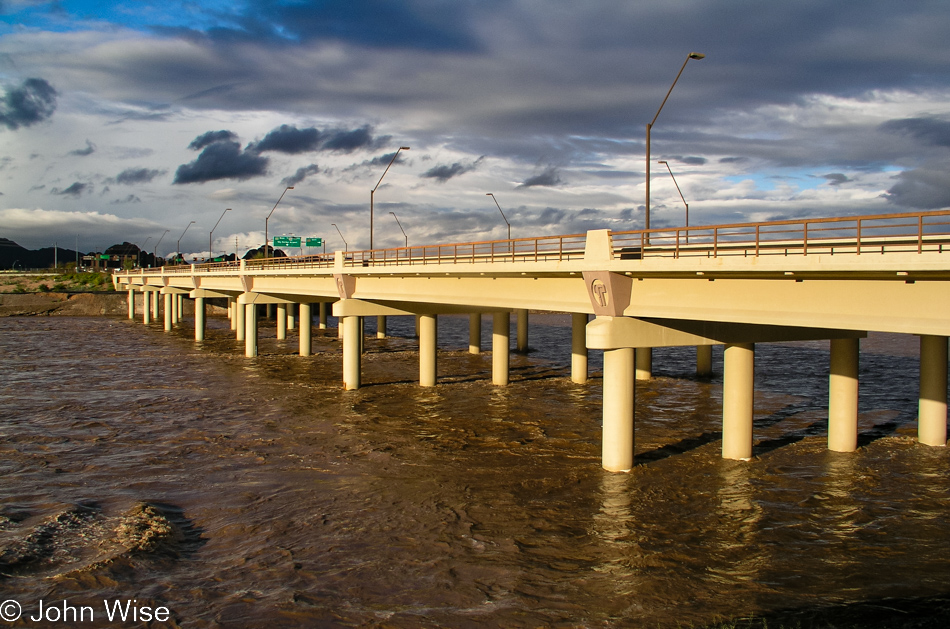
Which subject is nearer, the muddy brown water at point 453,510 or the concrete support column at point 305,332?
the muddy brown water at point 453,510

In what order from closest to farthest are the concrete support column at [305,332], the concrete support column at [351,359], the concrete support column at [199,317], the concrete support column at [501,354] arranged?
1. the concrete support column at [351,359]
2. the concrete support column at [501,354]
3. the concrete support column at [305,332]
4. the concrete support column at [199,317]

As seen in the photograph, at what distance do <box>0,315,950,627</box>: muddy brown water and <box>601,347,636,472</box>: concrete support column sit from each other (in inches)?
22.4

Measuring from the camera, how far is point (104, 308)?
10481 cm

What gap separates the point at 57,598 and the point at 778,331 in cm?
1887

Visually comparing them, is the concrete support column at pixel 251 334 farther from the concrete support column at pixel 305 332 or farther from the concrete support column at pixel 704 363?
the concrete support column at pixel 704 363

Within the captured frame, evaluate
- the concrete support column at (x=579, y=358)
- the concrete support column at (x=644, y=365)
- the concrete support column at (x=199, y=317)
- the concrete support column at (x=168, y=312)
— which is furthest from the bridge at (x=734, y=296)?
the concrete support column at (x=168, y=312)

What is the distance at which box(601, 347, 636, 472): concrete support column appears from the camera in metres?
19.3

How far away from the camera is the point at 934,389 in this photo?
2095cm

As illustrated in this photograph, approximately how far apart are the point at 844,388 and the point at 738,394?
341cm

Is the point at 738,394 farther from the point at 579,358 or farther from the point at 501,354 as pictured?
the point at 579,358

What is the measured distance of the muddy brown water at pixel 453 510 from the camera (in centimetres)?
1241

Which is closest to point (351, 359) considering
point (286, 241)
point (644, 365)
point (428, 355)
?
point (428, 355)

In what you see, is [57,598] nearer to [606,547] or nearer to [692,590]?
[606,547]

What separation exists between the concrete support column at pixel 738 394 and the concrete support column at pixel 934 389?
18.2ft
